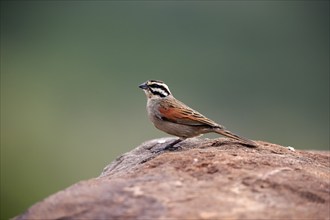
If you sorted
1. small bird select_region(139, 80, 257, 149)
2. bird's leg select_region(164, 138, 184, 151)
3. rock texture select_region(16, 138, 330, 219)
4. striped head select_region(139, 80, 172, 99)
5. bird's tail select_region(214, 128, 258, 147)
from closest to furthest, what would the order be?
rock texture select_region(16, 138, 330, 219) → bird's tail select_region(214, 128, 258, 147) → bird's leg select_region(164, 138, 184, 151) → small bird select_region(139, 80, 257, 149) → striped head select_region(139, 80, 172, 99)

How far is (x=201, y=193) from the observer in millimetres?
6500

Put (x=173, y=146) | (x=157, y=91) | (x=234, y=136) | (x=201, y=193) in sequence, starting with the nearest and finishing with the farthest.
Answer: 1. (x=201, y=193)
2. (x=234, y=136)
3. (x=173, y=146)
4. (x=157, y=91)

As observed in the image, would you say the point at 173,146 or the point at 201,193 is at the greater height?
the point at 173,146

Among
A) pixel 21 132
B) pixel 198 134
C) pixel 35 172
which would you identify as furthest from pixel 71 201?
pixel 21 132

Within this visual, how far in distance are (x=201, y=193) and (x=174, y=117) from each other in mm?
3594

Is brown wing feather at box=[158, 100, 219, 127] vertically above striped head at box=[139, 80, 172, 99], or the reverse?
striped head at box=[139, 80, 172, 99]

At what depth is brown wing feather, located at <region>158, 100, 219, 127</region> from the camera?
984 cm

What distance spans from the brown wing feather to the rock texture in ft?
6.98

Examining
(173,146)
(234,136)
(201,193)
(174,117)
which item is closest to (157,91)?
(174,117)

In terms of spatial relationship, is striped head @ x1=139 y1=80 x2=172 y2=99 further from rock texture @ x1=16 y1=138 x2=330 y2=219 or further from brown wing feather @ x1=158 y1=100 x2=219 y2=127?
rock texture @ x1=16 y1=138 x2=330 y2=219

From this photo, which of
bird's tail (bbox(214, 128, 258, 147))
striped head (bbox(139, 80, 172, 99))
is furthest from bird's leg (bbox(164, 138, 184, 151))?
striped head (bbox(139, 80, 172, 99))

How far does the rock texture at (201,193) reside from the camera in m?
6.24

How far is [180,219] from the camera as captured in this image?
607cm

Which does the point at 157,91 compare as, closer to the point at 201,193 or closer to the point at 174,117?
the point at 174,117
